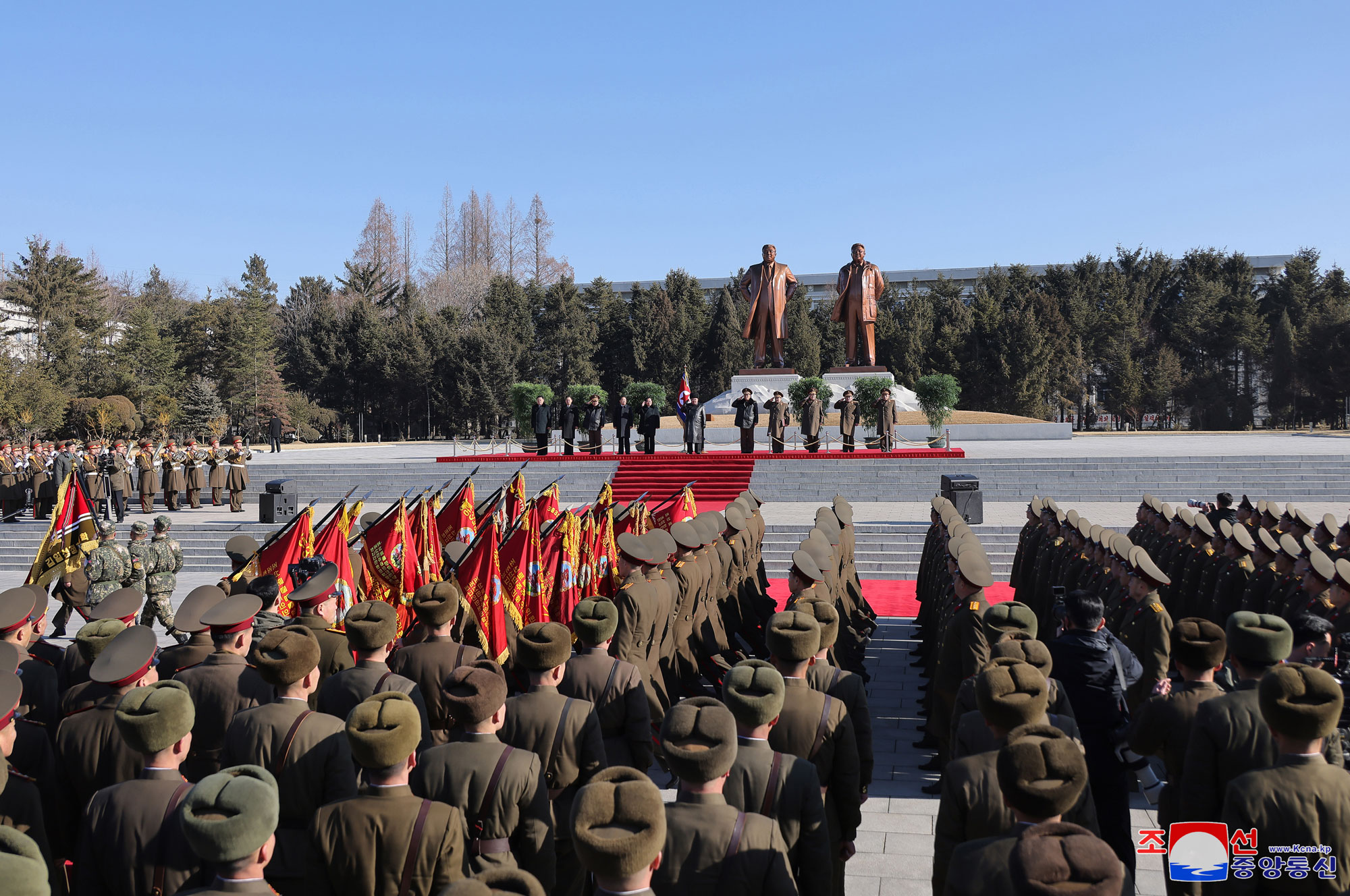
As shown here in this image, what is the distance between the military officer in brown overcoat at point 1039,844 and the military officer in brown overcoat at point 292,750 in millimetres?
2063

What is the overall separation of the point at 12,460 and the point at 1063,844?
22.5m

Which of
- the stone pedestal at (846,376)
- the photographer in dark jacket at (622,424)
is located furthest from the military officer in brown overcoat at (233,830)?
the stone pedestal at (846,376)

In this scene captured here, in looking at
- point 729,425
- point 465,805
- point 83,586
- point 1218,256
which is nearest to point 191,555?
point 83,586

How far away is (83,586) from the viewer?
31.3 feet

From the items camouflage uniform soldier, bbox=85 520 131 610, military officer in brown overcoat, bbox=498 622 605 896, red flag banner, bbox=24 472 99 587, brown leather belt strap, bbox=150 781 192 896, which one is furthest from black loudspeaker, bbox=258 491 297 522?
brown leather belt strap, bbox=150 781 192 896

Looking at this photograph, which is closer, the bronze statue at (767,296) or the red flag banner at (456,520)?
the red flag banner at (456,520)

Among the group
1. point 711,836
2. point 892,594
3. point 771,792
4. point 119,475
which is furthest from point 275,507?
point 711,836

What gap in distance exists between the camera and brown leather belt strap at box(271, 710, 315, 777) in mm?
3238

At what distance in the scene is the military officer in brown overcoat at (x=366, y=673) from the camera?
12.9 feet

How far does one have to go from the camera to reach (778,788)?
9.51 feet

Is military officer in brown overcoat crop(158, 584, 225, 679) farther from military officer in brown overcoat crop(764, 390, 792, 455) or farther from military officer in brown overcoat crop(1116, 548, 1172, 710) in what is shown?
military officer in brown overcoat crop(764, 390, 792, 455)

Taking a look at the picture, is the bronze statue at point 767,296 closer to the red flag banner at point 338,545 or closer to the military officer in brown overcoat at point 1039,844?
the red flag banner at point 338,545

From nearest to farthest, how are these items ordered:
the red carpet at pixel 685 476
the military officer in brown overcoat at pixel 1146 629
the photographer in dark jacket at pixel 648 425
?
the military officer in brown overcoat at pixel 1146 629, the red carpet at pixel 685 476, the photographer in dark jacket at pixel 648 425

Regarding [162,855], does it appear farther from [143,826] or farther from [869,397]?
[869,397]
